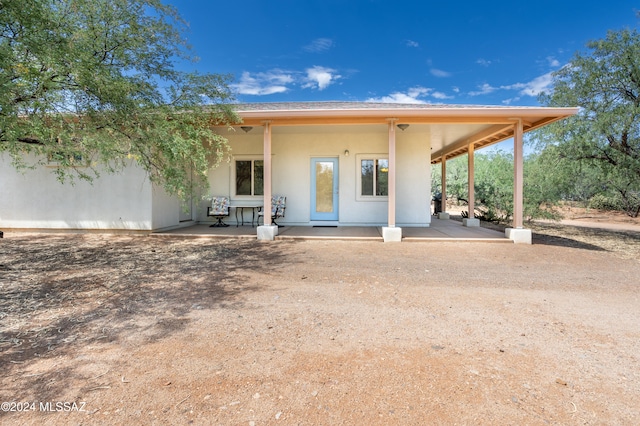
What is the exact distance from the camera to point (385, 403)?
166 cm

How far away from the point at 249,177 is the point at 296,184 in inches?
62.5

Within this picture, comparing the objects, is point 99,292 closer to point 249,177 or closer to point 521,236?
point 249,177

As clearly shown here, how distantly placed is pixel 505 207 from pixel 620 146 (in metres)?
3.92

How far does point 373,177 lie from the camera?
30.9 ft

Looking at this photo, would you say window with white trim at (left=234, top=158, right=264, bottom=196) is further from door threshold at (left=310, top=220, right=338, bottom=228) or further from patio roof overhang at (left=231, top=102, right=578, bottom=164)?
patio roof overhang at (left=231, top=102, right=578, bottom=164)

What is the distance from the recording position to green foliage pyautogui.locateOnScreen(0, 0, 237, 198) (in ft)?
10.9

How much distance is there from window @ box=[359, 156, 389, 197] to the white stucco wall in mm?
6040

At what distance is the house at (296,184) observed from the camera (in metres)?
7.96

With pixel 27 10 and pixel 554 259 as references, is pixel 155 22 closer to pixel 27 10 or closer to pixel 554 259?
pixel 27 10

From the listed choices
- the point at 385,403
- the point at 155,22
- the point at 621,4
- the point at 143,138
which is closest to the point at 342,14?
the point at 621,4

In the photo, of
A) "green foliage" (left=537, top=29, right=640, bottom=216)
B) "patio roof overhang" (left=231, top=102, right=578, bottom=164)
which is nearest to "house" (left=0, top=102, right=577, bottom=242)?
"patio roof overhang" (left=231, top=102, right=578, bottom=164)

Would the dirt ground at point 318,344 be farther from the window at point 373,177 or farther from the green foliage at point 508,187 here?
the green foliage at point 508,187

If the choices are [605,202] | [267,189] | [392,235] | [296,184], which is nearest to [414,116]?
[392,235]

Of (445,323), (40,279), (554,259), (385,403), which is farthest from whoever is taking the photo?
(554,259)
